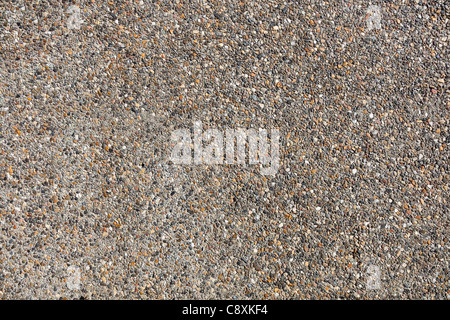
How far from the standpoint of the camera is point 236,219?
2.85 meters

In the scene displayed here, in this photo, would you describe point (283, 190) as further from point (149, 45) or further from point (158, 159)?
point (149, 45)

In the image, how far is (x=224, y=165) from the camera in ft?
9.47

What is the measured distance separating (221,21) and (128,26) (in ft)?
2.40

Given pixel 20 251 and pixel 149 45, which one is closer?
pixel 20 251

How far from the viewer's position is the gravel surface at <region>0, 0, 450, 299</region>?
2.80m

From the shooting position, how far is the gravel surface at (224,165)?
2801 mm

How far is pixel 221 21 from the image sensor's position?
300 cm
